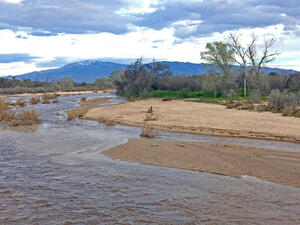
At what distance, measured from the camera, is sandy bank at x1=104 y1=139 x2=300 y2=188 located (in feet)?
30.8

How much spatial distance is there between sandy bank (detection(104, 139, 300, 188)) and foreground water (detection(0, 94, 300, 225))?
555 mm

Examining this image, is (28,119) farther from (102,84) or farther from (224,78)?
(102,84)

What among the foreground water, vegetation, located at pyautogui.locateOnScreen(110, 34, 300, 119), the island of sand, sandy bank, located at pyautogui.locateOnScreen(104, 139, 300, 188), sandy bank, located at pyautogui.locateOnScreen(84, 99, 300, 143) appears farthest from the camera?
vegetation, located at pyautogui.locateOnScreen(110, 34, 300, 119)

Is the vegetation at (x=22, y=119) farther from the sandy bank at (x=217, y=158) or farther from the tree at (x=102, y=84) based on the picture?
the tree at (x=102, y=84)

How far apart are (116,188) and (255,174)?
4.21 meters

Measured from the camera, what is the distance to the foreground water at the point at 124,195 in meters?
6.55

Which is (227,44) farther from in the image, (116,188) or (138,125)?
(116,188)

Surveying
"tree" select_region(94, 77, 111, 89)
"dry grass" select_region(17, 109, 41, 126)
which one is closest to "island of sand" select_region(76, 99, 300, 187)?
"dry grass" select_region(17, 109, 41, 126)

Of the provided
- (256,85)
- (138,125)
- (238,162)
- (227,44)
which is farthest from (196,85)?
(238,162)

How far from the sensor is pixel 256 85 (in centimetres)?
3969

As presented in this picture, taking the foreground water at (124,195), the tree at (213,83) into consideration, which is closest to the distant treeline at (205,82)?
the tree at (213,83)

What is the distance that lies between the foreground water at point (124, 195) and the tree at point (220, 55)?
37144 mm

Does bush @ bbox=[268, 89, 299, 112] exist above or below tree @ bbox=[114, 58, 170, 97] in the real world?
below

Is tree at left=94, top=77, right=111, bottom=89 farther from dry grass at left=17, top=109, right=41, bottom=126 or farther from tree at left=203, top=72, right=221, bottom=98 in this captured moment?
dry grass at left=17, top=109, right=41, bottom=126
